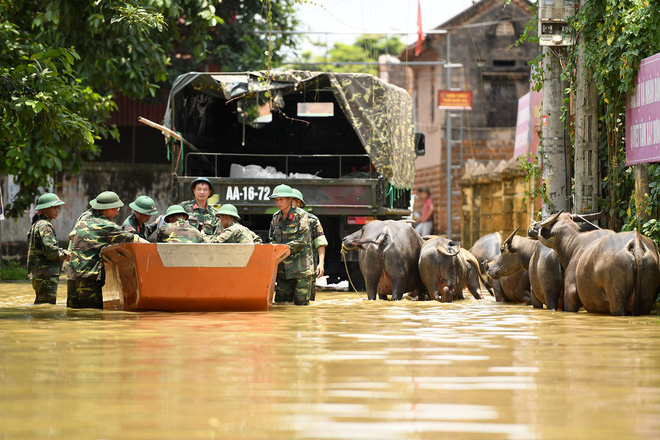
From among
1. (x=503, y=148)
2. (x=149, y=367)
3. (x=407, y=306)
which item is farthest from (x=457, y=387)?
(x=503, y=148)

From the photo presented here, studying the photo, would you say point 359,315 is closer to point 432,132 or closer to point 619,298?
point 619,298

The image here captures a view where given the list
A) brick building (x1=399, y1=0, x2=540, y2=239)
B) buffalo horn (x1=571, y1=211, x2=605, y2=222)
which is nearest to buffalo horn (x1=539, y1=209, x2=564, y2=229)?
buffalo horn (x1=571, y1=211, x2=605, y2=222)

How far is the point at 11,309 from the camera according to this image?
11.8 meters

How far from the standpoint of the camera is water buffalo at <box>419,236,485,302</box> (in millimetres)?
13195

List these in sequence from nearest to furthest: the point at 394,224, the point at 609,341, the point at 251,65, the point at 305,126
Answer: the point at 609,341
the point at 394,224
the point at 305,126
the point at 251,65

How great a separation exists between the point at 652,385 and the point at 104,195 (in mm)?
7710

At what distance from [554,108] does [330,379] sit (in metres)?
7.90

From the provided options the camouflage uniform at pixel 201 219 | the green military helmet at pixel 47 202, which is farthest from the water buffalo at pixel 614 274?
the green military helmet at pixel 47 202

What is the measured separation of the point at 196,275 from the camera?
439 inches

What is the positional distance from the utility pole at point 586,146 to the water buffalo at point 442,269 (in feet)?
5.39

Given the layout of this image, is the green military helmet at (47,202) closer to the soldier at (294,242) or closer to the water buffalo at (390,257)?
the soldier at (294,242)

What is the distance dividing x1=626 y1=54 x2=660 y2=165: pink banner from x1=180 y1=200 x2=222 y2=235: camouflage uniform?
15.8 ft

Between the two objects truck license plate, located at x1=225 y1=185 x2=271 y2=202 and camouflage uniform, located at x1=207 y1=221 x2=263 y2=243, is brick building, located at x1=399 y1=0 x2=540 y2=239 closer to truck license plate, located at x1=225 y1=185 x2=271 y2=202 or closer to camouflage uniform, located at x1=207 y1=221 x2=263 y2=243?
truck license plate, located at x1=225 y1=185 x2=271 y2=202

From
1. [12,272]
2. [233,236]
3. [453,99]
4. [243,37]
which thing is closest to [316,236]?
[233,236]
